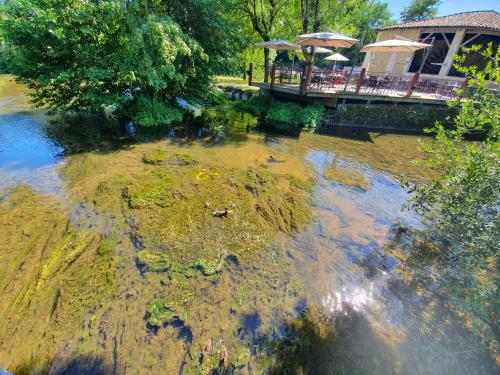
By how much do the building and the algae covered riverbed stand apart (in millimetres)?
14493

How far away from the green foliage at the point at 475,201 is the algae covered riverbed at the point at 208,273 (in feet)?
1.86

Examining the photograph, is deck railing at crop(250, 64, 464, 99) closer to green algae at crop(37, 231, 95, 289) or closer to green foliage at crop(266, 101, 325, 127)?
green foliage at crop(266, 101, 325, 127)

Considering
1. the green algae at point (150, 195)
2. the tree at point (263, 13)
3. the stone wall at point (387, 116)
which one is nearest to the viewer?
the green algae at point (150, 195)

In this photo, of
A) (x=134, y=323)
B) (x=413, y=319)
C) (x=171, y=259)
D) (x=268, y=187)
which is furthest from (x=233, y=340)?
(x=268, y=187)

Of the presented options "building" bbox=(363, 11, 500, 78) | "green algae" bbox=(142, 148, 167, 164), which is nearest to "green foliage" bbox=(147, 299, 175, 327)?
"green algae" bbox=(142, 148, 167, 164)

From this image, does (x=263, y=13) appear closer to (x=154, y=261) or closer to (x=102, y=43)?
(x=102, y=43)

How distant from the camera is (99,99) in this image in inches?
362

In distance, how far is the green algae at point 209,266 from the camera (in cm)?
393

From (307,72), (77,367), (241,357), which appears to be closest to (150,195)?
(77,367)

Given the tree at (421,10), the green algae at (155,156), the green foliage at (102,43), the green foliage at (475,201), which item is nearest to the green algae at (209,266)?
the green foliage at (475,201)

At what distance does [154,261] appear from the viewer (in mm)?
4047

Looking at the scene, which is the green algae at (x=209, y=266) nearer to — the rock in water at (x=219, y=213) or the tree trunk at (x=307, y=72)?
the rock in water at (x=219, y=213)

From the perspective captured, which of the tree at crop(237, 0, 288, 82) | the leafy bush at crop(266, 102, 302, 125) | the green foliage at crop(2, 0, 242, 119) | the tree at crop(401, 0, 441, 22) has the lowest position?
the leafy bush at crop(266, 102, 302, 125)

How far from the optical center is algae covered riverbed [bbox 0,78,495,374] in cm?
288
